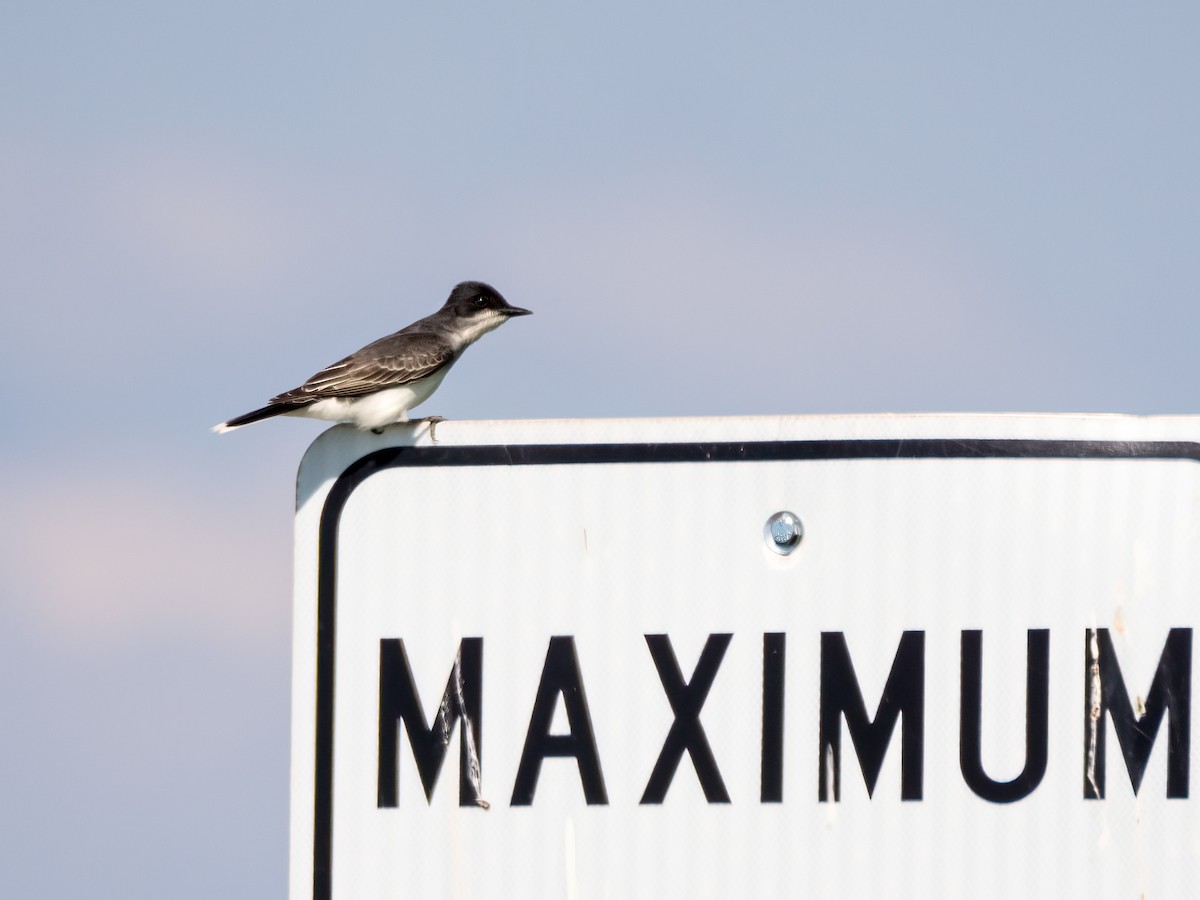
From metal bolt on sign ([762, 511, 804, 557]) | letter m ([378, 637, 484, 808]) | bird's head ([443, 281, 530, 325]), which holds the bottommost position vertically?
letter m ([378, 637, 484, 808])

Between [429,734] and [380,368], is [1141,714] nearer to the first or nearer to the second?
[429,734]

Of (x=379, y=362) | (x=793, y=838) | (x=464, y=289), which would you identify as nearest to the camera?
(x=793, y=838)

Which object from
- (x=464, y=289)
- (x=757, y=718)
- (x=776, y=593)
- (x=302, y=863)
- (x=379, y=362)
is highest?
(x=464, y=289)

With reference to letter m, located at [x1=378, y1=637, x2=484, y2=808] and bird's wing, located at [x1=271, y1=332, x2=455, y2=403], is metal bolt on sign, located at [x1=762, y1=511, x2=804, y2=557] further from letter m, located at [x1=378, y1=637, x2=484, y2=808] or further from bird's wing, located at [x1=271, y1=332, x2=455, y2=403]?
bird's wing, located at [x1=271, y1=332, x2=455, y2=403]

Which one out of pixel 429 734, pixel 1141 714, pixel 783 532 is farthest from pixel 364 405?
pixel 1141 714

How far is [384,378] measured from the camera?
562cm

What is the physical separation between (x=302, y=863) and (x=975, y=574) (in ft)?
5.19

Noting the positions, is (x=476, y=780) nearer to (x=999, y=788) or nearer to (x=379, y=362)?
(x=999, y=788)

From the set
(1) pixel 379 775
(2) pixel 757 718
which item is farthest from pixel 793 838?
(1) pixel 379 775

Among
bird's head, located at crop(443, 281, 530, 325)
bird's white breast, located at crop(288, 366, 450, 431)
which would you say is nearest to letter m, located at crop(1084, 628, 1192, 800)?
bird's white breast, located at crop(288, 366, 450, 431)

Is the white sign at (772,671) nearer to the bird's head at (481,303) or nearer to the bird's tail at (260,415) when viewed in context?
the bird's tail at (260,415)

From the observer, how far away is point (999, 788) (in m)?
3.21

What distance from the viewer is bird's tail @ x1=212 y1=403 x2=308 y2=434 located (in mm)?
4945

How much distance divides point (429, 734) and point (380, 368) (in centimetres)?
266
